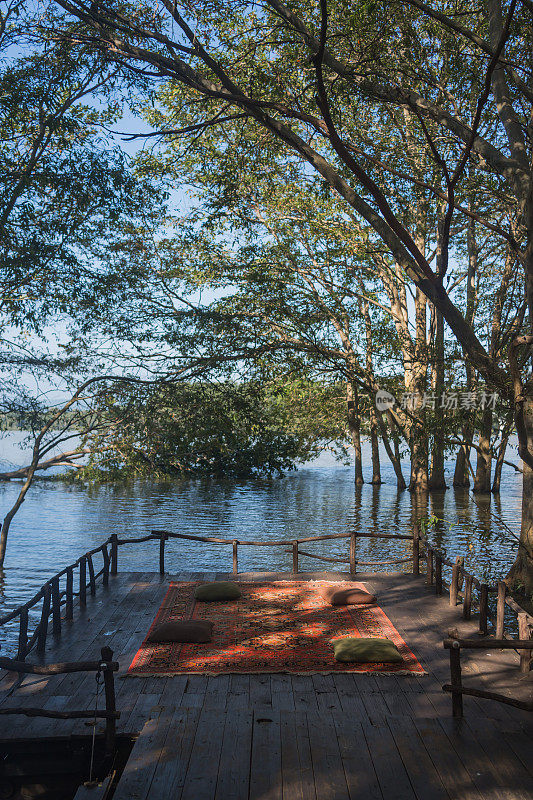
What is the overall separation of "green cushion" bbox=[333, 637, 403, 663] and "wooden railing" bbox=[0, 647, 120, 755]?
9.99 feet

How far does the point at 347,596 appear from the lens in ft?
34.8

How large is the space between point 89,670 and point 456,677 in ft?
10.9

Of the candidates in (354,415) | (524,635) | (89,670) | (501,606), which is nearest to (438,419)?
(501,606)

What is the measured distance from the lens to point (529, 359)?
12977mm

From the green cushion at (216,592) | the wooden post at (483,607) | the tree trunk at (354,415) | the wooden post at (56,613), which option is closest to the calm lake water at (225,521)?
the tree trunk at (354,415)

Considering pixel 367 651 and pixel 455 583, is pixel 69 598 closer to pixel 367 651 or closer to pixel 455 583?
pixel 367 651

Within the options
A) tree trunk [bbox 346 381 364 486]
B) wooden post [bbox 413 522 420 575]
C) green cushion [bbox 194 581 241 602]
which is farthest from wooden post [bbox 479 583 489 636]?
tree trunk [bbox 346 381 364 486]

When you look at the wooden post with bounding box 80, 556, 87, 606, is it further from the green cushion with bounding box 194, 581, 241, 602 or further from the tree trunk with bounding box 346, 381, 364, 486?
the tree trunk with bounding box 346, 381, 364, 486

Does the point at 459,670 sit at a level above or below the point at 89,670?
below

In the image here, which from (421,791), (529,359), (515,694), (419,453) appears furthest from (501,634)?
(419,453)

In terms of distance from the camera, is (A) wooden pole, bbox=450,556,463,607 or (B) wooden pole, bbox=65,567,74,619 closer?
(B) wooden pole, bbox=65,567,74,619

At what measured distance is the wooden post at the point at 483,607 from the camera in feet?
28.2

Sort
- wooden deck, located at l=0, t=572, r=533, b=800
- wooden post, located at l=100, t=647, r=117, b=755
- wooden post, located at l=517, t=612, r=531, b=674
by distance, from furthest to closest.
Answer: wooden post, located at l=517, t=612, r=531, b=674 < wooden post, located at l=100, t=647, r=117, b=755 < wooden deck, located at l=0, t=572, r=533, b=800

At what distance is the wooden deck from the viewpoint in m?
5.04
